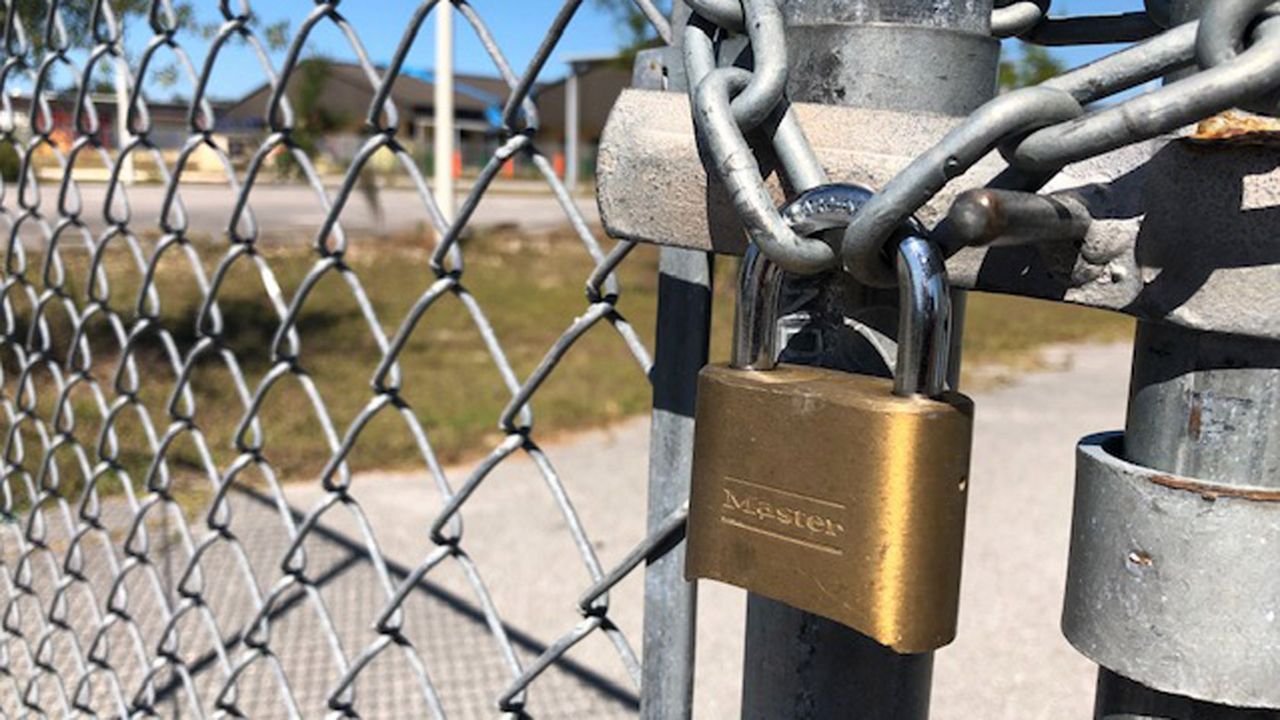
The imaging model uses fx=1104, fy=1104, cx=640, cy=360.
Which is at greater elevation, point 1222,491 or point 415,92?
point 415,92

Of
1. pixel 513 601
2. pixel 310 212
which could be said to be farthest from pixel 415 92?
pixel 513 601

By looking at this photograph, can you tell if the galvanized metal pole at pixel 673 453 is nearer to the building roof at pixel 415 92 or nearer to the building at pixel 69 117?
the building at pixel 69 117

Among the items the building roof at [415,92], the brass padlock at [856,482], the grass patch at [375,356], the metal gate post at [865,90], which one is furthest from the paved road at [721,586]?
the building roof at [415,92]

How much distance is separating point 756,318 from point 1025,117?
0.52 ft

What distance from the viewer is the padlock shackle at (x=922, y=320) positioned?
0.41 metres

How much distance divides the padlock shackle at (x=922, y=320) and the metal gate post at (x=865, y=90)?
0.06 metres

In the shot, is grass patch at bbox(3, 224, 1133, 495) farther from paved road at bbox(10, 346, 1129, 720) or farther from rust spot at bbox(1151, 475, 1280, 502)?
rust spot at bbox(1151, 475, 1280, 502)

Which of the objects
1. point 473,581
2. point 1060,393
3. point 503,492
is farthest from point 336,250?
point 1060,393

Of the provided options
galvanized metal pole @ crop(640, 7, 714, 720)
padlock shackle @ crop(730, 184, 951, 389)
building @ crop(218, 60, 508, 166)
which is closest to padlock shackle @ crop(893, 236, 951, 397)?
padlock shackle @ crop(730, 184, 951, 389)

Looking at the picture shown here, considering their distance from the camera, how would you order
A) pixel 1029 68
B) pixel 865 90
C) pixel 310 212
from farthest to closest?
pixel 310 212 < pixel 1029 68 < pixel 865 90

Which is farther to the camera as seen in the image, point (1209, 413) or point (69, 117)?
point (69, 117)

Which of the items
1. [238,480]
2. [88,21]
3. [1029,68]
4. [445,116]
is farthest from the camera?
[1029,68]

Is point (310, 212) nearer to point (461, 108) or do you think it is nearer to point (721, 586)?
point (461, 108)

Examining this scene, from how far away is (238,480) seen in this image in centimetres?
384
